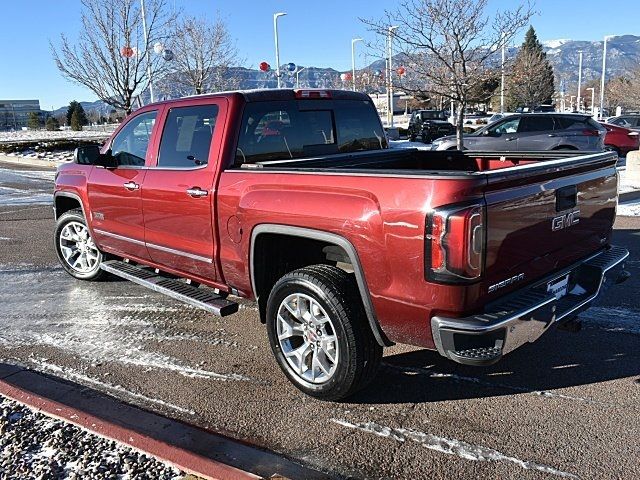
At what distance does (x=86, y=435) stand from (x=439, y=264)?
2201mm

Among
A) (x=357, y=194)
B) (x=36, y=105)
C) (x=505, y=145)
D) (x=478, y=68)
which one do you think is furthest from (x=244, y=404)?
(x=36, y=105)

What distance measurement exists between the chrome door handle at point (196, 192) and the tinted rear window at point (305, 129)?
0.33m

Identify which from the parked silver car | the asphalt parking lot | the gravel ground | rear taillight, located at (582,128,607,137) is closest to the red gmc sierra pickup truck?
the asphalt parking lot

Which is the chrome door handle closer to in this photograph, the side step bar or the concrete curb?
the side step bar

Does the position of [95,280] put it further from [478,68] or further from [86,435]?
[478,68]

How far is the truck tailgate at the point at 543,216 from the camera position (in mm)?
3053

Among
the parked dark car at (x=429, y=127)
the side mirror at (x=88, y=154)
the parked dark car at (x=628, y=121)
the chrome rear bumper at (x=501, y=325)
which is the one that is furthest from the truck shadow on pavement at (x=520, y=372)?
the parked dark car at (x=429, y=127)

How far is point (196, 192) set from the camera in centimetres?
433

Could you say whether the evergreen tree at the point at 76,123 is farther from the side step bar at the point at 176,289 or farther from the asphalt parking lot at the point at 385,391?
the side step bar at the point at 176,289

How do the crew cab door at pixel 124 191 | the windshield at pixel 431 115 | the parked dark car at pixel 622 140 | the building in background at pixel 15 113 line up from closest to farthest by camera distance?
the crew cab door at pixel 124 191, the parked dark car at pixel 622 140, the windshield at pixel 431 115, the building in background at pixel 15 113

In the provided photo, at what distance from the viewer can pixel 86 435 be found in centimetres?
333

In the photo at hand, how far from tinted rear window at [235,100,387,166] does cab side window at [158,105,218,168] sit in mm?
303

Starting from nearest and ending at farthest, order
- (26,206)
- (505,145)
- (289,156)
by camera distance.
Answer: (289,156) → (26,206) → (505,145)

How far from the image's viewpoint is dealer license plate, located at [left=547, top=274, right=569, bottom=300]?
3.51m
